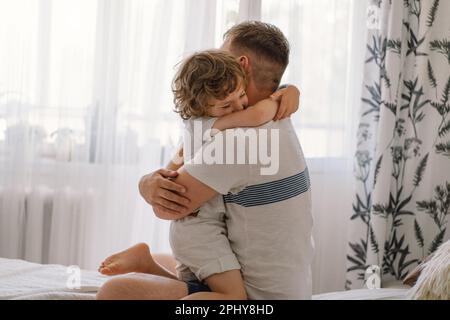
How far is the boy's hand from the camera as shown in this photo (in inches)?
61.2

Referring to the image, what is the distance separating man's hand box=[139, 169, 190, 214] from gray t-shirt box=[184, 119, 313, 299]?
6 centimetres

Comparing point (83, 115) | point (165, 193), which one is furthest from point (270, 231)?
point (83, 115)

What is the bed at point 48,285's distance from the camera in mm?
1594

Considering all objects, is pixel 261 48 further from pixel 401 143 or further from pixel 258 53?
pixel 401 143

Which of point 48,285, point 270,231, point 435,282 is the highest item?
point 270,231

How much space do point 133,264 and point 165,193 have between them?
0.20 metres

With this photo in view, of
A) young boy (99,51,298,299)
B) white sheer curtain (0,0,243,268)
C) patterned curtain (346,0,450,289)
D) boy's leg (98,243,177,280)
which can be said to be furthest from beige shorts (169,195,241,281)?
patterned curtain (346,0,450,289)

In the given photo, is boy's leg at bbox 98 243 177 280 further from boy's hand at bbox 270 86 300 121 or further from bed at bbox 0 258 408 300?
boy's hand at bbox 270 86 300 121

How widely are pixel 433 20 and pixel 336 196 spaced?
36.6 inches

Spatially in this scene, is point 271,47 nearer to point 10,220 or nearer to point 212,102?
point 212,102

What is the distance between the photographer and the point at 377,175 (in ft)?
9.44

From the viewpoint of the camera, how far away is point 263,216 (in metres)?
1.44
